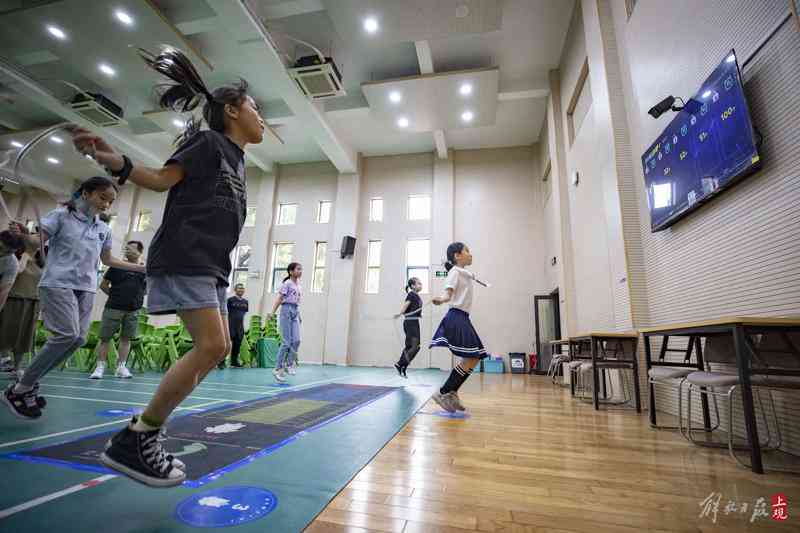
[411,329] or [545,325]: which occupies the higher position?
[545,325]

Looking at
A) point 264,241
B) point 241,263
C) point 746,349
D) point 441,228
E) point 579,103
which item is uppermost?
point 579,103

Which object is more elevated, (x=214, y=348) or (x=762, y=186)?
(x=762, y=186)

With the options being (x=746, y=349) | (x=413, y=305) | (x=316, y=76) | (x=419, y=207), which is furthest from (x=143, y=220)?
(x=746, y=349)

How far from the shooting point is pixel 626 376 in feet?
12.6

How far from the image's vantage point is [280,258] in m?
10.5

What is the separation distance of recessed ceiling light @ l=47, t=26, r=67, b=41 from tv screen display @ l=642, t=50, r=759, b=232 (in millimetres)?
9007

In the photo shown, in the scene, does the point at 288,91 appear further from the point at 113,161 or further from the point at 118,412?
the point at 113,161

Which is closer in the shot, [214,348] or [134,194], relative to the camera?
[214,348]

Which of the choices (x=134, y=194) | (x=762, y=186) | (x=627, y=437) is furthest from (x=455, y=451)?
(x=134, y=194)

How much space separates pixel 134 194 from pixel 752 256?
46.4 ft

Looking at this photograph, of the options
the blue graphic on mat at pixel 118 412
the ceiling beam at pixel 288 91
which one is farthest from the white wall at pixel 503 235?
the blue graphic on mat at pixel 118 412

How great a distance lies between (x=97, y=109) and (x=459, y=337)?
9.12 metres

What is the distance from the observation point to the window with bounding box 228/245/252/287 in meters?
10.4

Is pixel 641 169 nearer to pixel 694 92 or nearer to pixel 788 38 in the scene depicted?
pixel 694 92
